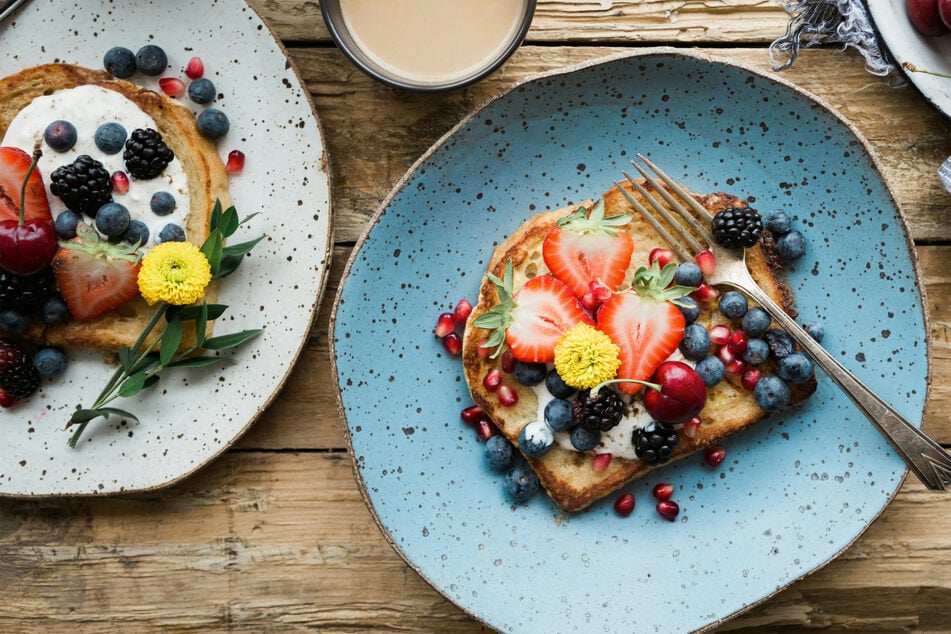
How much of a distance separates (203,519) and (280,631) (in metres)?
0.36

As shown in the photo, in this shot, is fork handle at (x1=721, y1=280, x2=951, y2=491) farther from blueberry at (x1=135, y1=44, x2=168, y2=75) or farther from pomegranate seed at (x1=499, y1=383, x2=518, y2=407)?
blueberry at (x1=135, y1=44, x2=168, y2=75)

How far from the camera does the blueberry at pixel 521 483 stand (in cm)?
185

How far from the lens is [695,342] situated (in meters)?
1.75

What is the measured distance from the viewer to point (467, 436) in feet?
6.24

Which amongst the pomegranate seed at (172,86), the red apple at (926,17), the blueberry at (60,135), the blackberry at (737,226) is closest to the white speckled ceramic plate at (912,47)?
the red apple at (926,17)

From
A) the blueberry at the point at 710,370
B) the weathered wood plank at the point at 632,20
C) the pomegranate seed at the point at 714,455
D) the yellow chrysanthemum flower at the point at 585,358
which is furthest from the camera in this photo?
the weathered wood plank at the point at 632,20

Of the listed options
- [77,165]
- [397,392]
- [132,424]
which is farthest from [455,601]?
[77,165]

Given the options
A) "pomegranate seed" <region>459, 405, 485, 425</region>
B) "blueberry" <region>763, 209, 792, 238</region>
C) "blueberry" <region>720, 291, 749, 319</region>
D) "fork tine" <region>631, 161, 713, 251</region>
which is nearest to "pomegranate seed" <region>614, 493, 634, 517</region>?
"pomegranate seed" <region>459, 405, 485, 425</region>

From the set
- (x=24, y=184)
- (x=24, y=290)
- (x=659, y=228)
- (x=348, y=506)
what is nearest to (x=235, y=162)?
(x=24, y=184)

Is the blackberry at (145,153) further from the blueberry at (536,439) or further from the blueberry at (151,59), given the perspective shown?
the blueberry at (536,439)

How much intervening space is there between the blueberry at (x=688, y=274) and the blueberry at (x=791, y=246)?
226 mm

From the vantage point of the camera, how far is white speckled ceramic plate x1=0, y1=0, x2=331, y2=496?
1.88 metres

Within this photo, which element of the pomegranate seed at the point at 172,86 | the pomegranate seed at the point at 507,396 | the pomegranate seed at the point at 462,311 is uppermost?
the pomegranate seed at the point at 172,86

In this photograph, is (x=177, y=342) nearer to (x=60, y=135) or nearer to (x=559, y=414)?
(x=60, y=135)
